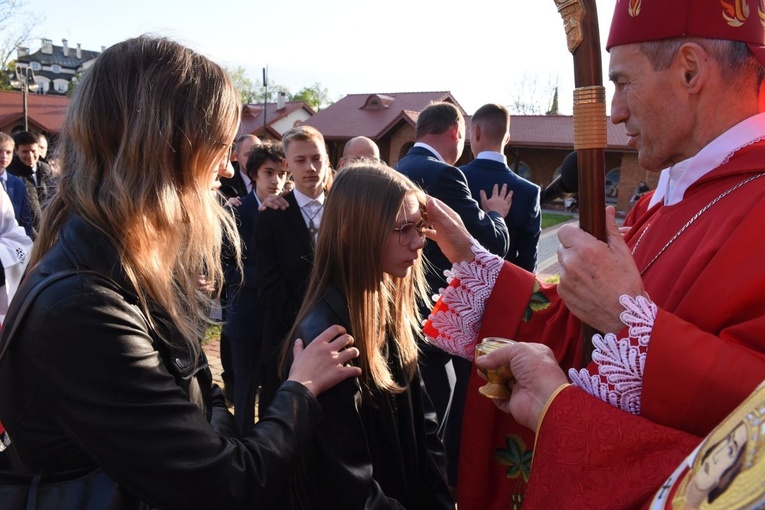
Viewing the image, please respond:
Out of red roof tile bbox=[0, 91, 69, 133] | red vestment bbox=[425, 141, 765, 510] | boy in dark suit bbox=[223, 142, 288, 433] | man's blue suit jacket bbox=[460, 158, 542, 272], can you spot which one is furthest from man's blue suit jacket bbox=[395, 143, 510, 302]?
red roof tile bbox=[0, 91, 69, 133]

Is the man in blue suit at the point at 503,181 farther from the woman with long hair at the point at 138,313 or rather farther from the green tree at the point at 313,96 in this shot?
the green tree at the point at 313,96

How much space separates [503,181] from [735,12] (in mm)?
3198

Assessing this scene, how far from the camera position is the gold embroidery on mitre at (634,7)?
5.39 feet

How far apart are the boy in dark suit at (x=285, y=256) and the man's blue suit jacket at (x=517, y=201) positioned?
1321 mm

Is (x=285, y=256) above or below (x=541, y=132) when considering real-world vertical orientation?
below

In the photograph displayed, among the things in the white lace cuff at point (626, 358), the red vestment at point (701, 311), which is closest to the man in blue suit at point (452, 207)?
the red vestment at point (701, 311)

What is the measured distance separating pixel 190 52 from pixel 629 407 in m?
1.36

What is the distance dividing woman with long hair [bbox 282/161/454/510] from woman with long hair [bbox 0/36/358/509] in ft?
1.12

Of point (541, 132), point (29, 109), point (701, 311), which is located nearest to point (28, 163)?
point (701, 311)

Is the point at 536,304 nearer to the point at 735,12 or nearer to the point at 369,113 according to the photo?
the point at 735,12

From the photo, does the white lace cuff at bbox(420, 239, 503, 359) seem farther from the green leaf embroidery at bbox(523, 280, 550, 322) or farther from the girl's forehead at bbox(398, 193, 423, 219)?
the girl's forehead at bbox(398, 193, 423, 219)

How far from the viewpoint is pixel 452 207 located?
3979 millimetres

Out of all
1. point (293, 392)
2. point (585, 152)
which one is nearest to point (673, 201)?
point (585, 152)

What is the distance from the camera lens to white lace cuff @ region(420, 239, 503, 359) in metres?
2.25
